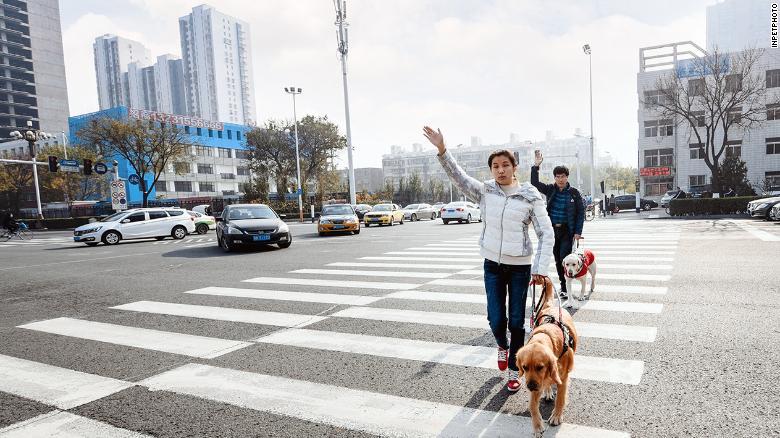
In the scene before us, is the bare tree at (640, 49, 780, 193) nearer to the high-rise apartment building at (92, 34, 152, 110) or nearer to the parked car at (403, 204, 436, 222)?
the parked car at (403, 204, 436, 222)

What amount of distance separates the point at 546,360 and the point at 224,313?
4.76 meters

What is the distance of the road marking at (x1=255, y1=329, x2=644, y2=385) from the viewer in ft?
12.2

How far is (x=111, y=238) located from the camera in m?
19.5

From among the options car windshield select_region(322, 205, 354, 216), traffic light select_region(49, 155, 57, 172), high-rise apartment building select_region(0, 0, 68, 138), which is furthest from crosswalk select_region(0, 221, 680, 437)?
high-rise apartment building select_region(0, 0, 68, 138)

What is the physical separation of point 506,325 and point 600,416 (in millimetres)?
907

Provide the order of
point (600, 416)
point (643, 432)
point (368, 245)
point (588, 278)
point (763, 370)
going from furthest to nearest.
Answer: point (368, 245)
point (588, 278)
point (763, 370)
point (600, 416)
point (643, 432)

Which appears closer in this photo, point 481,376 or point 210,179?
point 481,376

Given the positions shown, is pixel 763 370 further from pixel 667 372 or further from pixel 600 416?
pixel 600 416

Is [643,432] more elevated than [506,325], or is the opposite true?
[506,325]

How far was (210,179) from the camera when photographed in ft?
262

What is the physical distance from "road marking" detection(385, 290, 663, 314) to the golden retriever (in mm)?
3048

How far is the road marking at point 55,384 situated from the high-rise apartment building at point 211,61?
558 feet

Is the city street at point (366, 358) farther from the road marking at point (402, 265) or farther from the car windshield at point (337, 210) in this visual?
the car windshield at point (337, 210)

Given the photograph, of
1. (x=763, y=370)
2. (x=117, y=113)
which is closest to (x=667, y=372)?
(x=763, y=370)
